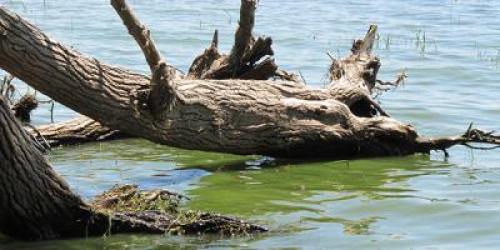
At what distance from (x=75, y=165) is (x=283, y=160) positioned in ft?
6.61

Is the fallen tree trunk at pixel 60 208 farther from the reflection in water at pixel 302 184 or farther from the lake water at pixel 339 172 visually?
the reflection in water at pixel 302 184

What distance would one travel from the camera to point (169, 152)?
11.0m

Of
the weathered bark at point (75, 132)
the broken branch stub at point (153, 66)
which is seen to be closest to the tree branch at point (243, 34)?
the broken branch stub at point (153, 66)

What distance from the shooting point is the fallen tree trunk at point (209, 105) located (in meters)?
8.70

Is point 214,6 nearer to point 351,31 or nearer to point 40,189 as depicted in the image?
point 351,31

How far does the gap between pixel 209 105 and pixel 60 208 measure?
2.75 m

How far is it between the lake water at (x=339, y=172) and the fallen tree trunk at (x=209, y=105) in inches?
9.9

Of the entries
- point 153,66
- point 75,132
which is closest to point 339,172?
point 153,66

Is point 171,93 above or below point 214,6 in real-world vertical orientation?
below

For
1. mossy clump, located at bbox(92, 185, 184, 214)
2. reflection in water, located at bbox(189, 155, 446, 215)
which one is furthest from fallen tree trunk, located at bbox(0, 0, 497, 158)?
mossy clump, located at bbox(92, 185, 184, 214)

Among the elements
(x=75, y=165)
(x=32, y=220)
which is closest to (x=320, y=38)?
(x=75, y=165)

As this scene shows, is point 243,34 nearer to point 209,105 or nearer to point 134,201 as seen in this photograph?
point 209,105

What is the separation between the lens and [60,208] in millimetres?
7098

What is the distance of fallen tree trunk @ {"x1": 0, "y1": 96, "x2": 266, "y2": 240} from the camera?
675 centimetres
